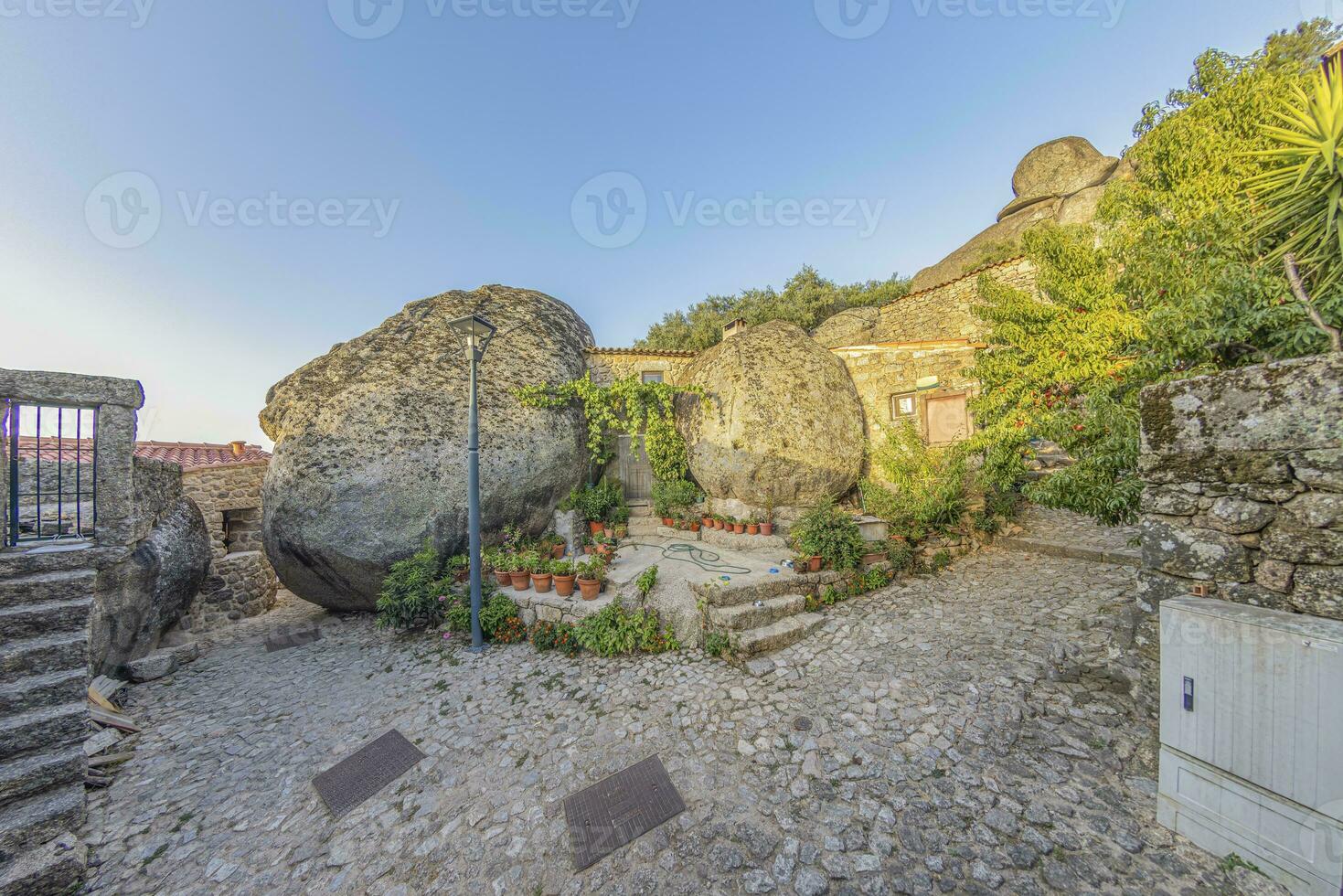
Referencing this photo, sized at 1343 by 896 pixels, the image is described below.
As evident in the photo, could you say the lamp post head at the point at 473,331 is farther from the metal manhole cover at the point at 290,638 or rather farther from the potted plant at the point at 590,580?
the metal manhole cover at the point at 290,638

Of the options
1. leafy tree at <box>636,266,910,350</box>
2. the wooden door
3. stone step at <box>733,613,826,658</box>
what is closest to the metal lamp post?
stone step at <box>733,613,826,658</box>

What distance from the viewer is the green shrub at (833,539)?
6199 mm

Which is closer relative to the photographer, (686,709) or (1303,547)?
(1303,547)

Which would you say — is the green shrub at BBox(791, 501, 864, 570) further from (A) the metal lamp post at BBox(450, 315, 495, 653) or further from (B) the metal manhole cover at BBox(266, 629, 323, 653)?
(B) the metal manhole cover at BBox(266, 629, 323, 653)

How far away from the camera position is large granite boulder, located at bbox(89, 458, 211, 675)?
4.87 m

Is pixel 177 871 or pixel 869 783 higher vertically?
pixel 869 783

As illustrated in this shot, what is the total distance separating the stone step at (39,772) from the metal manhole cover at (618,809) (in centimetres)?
347

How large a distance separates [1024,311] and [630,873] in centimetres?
606

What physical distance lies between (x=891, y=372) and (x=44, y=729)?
1118 centimetres

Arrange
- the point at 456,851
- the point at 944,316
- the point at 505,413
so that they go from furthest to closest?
1. the point at 944,316
2. the point at 505,413
3. the point at 456,851

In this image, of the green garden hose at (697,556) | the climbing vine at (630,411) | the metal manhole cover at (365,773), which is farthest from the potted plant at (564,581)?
the climbing vine at (630,411)

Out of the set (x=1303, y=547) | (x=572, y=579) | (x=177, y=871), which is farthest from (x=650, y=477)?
(x=1303, y=547)

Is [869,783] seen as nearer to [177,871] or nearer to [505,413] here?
[177,871]

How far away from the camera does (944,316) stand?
44.8ft
